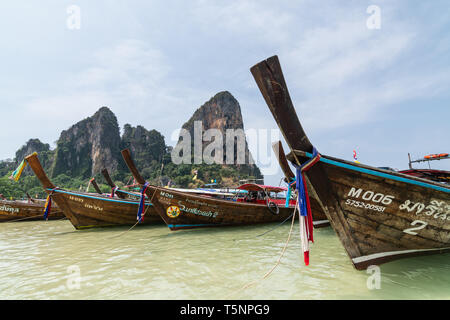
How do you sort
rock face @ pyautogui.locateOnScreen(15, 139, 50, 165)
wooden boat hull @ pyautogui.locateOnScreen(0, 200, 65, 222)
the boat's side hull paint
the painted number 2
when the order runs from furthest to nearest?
rock face @ pyautogui.locateOnScreen(15, 139, 50, 165) → wooden boat hull @ pyautogui.locateOnScreen(0, 200, 65, 222) → the boat's side hull paint → the painted number 2

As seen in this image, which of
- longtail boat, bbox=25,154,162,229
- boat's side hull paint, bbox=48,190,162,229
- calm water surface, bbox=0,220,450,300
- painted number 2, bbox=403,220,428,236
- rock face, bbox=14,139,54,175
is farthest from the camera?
rock face, bbox=14,139,54,175

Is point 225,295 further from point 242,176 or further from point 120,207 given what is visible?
point 242,176

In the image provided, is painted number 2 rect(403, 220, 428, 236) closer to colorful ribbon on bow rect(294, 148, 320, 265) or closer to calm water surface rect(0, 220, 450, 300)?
calm water surface rect(0, 220, 450, 300)

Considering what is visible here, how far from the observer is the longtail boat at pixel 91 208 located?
25.8ft

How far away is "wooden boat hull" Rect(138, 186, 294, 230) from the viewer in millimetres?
6992

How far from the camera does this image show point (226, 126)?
7788 centimetres

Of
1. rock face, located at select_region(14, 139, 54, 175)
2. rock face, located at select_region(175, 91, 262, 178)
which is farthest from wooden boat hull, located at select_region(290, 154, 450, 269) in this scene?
rock face, located at select_region(14, 139, 54, 175)

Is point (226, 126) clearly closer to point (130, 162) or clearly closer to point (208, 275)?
point (130, 162)

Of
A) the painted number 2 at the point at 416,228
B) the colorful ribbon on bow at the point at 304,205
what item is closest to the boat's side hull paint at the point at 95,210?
the colorful ribbon on bow at the point at 304,205

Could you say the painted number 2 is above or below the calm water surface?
above

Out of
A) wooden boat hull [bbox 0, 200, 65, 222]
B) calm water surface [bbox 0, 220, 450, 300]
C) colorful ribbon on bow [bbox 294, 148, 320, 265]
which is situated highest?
colorful ribbon on bow [bbox 294, 148, 320, 265]

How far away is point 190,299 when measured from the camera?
2.41 metres

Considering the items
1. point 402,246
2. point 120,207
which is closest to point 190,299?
point 402,246

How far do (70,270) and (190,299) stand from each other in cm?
238
